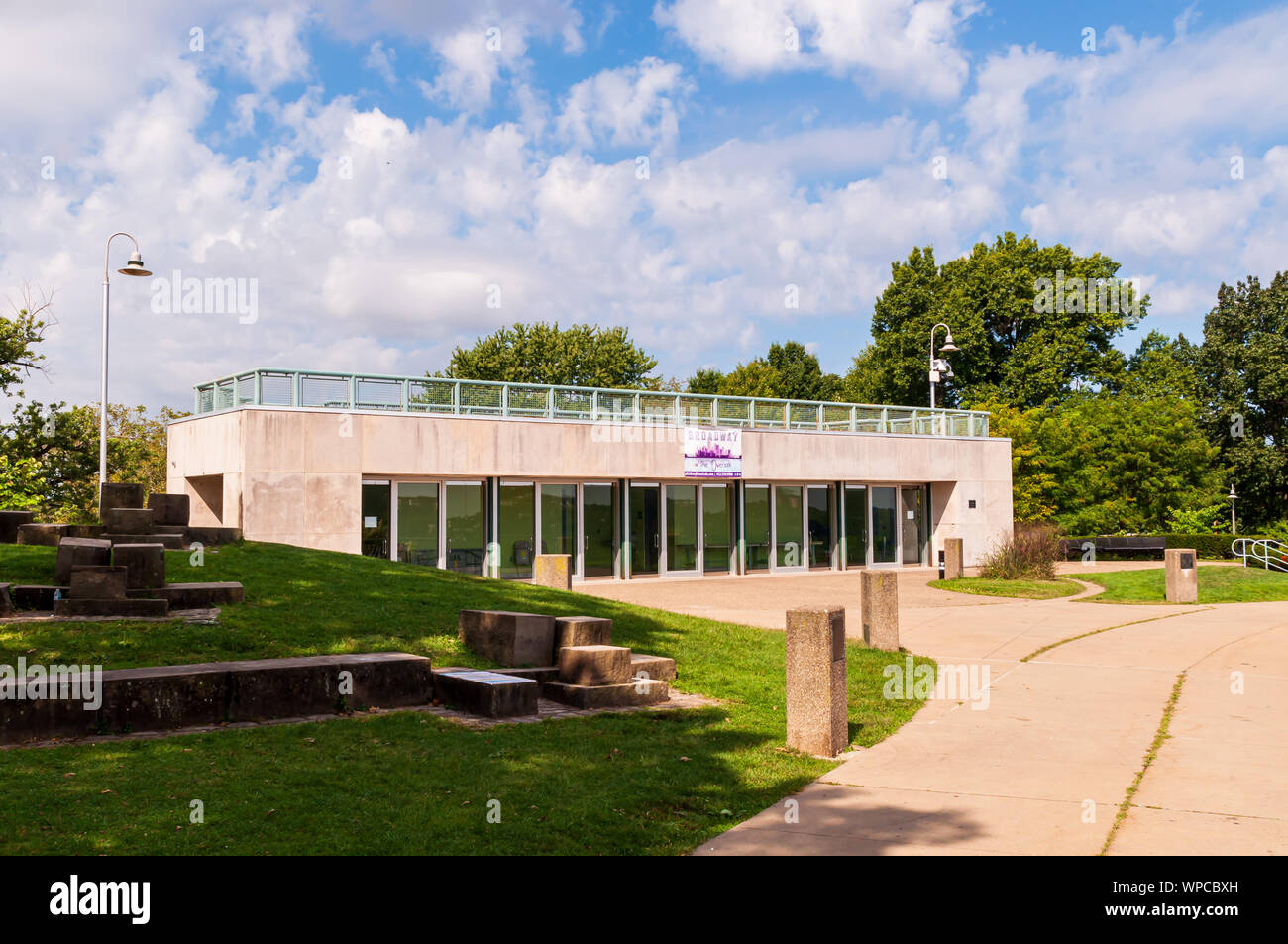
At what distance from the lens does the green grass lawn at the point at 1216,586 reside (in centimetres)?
2130

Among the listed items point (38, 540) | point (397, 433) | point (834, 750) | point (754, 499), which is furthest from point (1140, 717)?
point (754, 499)

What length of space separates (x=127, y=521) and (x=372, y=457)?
9653 millimetres

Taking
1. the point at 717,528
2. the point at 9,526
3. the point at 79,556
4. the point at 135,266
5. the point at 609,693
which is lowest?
the point at 609,693

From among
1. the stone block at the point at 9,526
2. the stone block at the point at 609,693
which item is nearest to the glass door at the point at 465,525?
the stone block at the point at 9,526

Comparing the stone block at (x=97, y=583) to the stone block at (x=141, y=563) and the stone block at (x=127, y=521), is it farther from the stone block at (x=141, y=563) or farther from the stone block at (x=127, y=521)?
the stone block at (x=127, y=521)

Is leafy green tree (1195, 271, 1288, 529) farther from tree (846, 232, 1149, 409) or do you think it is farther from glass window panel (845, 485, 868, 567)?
glass window panel (845, 485, 868, 567)

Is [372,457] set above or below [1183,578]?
above

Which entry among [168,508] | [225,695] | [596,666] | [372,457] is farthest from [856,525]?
[225,695]

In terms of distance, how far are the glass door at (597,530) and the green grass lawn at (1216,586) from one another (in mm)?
12231

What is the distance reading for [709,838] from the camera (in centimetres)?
539

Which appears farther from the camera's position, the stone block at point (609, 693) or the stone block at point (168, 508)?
the stone block at point (168, 508)

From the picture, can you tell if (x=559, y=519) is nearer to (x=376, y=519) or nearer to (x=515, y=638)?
(x=376, y=519)

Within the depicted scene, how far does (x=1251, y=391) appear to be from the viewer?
54.3 m
